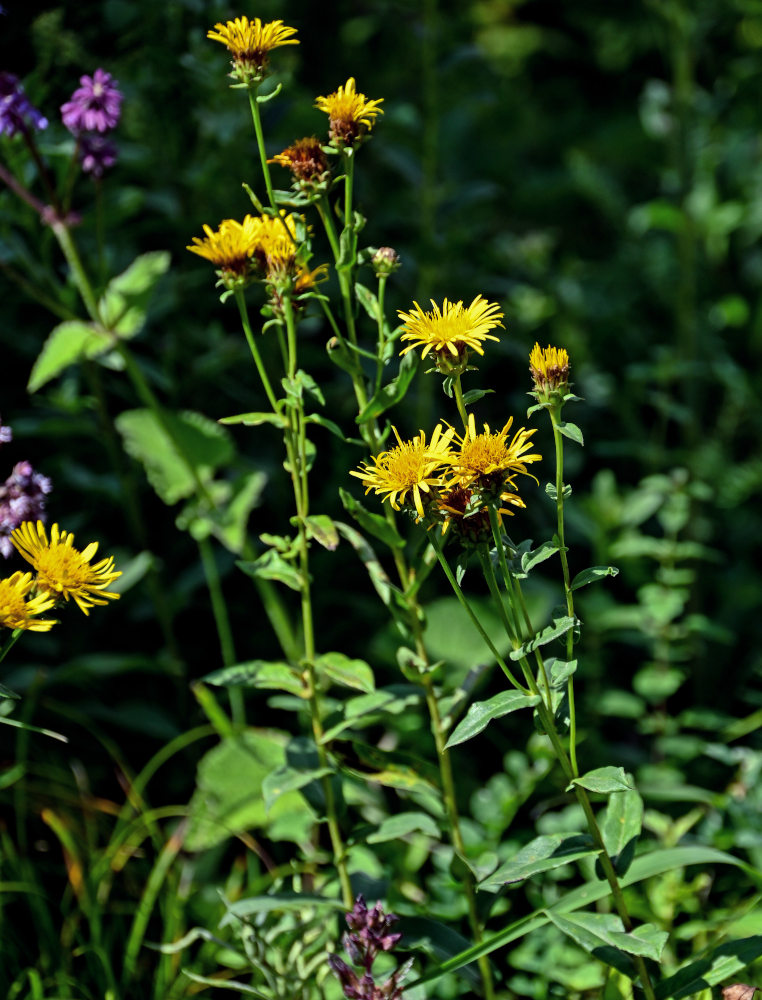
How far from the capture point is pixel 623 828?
39.7 inches

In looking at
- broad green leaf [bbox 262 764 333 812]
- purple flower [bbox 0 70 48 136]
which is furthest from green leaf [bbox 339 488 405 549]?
purple flower [bbox 0 70 48 136]

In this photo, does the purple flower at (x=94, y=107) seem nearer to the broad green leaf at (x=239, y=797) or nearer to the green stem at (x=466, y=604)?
the green stem at (x=466, y=604)

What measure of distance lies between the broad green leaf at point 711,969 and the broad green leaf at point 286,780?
39 centimetres

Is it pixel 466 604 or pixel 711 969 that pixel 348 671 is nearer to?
pixel 466 604

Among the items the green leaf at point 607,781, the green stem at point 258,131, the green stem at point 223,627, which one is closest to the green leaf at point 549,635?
the green leaf at point 607,781

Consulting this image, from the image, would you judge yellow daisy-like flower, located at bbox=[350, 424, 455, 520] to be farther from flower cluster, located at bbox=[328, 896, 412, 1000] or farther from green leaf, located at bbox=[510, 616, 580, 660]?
flower cluster, located at bbox=[328, 896, 412, 1000]

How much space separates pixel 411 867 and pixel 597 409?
4.11 feet

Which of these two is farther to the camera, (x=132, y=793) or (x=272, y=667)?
(x=132, y=793)

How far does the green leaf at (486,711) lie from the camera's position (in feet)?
2.80

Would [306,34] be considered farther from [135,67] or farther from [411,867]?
[411,867]

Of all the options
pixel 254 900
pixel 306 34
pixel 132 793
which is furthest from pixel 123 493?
pixel 306 34

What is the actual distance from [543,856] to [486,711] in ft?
0.51

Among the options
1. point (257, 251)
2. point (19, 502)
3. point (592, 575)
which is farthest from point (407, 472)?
point (19, 502)

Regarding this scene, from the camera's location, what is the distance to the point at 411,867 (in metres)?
1.48
